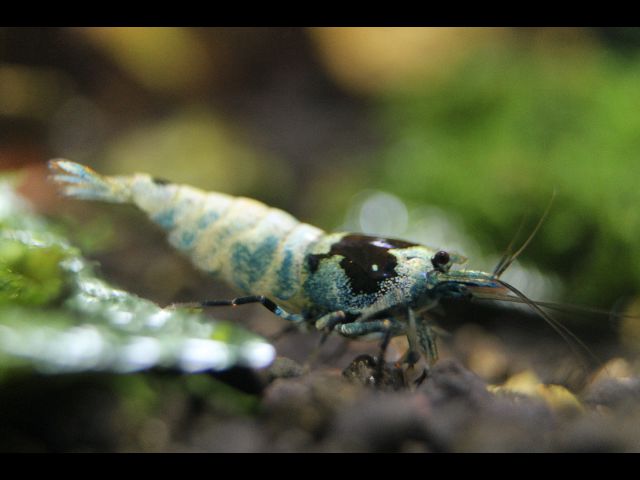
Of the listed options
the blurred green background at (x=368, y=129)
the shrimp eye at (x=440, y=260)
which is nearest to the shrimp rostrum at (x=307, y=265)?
the shrimp eye at (x=440, y=260)

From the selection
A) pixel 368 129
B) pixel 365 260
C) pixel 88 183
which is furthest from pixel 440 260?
pixel 368 129

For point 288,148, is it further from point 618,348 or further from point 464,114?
point 618,348

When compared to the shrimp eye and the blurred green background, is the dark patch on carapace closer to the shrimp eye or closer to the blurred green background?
the shrimp eye

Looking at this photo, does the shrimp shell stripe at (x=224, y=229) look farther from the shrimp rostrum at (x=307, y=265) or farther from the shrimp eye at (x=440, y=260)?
the shrimp eye at (x=440, y=260)

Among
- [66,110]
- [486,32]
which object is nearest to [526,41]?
[486,32]

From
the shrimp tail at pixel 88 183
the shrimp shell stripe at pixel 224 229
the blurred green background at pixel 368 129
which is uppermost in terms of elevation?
the blurred green background at pixel 368 129

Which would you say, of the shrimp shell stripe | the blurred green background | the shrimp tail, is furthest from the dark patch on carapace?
the shrimp tail
